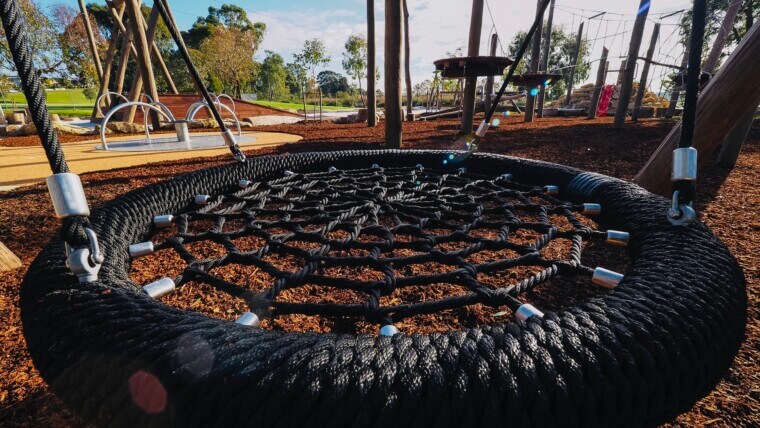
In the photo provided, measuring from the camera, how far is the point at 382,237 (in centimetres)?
123

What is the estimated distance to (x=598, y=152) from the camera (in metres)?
3.95

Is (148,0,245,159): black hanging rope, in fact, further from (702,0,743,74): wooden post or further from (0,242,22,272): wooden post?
(702,0,743,74): wooden post

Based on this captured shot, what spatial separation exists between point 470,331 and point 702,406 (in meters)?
0.73

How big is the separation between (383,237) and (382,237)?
0.51ft

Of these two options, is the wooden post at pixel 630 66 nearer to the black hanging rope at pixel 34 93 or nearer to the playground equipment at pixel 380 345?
the playground equipment at pixel 380 345

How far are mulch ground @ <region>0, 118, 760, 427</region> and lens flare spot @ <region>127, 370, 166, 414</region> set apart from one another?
64 cm

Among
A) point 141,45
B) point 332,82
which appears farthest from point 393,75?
point 332,82

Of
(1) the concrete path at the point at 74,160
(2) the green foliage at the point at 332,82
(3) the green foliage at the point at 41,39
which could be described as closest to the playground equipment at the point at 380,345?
(1) the concrete path at the point at 74,160

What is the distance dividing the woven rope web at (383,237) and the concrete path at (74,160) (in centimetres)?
274

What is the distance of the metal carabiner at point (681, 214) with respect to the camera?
0.74 meters

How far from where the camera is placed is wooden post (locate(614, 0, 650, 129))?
5.58m

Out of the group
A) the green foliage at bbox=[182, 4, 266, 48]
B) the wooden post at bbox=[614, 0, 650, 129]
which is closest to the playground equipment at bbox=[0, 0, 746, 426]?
the wooden post at bbox=[614, 0, 650, 129]

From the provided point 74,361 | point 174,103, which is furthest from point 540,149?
point 174,103

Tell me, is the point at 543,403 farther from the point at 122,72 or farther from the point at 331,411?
the point at 122,72
